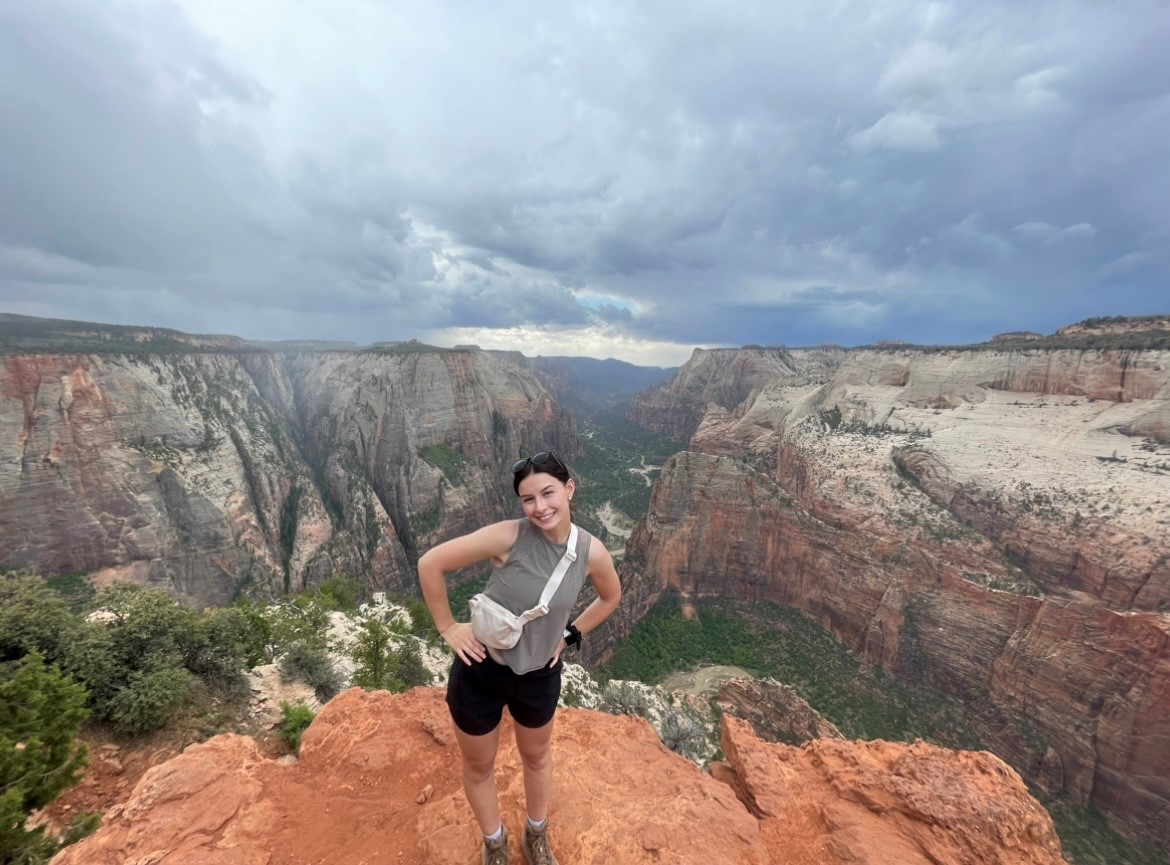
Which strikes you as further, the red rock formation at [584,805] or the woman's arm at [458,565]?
the red rock formation at [584,805]

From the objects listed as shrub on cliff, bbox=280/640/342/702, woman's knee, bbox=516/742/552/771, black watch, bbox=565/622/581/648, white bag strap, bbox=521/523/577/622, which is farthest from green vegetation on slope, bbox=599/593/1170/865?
white bag strap, bbox=521/523/577/622

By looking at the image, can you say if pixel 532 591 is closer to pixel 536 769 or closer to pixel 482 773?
pixel 482 773

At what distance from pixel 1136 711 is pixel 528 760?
35.2 m

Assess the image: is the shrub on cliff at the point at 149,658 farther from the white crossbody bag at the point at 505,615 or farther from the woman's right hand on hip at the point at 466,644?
the white crossbody bag at the point at 505,615

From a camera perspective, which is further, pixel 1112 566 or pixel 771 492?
pixel 771 492

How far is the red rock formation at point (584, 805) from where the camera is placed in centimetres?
476

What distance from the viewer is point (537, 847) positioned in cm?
465

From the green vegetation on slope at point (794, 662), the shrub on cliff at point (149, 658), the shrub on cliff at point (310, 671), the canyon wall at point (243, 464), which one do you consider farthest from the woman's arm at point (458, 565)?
the canyon wall at point (243, 464)

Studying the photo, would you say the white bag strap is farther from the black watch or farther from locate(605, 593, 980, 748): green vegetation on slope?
locate(605, 593, 980, 748): green vegetation on slope

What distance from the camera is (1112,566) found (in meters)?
27.1

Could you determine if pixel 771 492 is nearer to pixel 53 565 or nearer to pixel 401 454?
pixel 401 454

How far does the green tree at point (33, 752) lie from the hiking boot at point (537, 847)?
4.62 meters

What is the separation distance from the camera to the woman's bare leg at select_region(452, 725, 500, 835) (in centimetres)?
414

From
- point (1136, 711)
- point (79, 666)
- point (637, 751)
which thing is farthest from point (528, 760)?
point (1136, 711)
